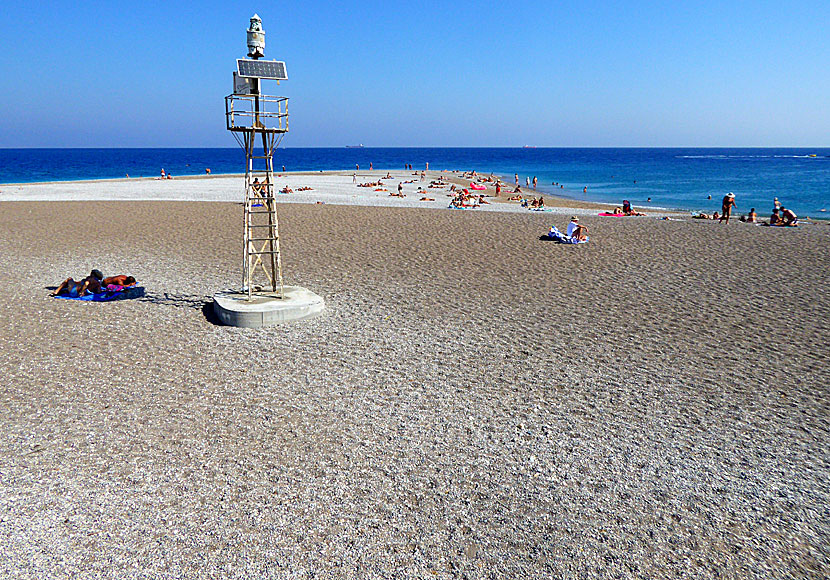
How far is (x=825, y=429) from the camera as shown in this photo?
22.6 ft

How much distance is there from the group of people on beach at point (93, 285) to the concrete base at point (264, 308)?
2.60 meters

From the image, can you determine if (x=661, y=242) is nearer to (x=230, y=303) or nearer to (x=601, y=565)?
(x=230, y=303)

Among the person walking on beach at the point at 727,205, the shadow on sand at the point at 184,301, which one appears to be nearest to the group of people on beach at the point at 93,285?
the shadow on sand at the point at 184,301

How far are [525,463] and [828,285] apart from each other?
1157 cm

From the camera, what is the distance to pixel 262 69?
10.1m

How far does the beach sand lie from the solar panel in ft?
14.8

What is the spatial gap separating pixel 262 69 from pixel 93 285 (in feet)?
20.3

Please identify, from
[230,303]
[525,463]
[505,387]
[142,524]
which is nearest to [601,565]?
[525,463]

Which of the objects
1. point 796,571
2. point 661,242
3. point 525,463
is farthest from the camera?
point 661,242

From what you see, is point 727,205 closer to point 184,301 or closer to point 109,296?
point 184,301

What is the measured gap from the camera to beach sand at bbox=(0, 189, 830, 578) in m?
4.88

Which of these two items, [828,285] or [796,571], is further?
[828,285]

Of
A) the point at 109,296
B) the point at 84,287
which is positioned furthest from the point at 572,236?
the point at 84,287

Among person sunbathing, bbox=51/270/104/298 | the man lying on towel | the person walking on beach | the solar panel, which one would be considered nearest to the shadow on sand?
person sunbathing, bbox=51/270/104/298
